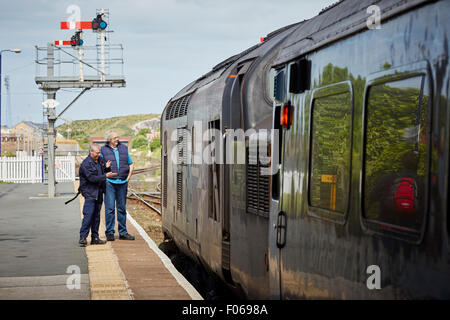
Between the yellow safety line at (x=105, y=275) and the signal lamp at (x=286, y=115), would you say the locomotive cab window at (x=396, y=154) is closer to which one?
the signal lamp at (x=286, y=115)

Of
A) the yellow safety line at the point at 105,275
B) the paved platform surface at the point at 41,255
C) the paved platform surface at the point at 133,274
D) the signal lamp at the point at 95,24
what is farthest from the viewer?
the signal lamp at the point at 95,24

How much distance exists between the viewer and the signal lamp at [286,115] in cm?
570

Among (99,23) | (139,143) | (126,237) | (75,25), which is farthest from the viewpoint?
(139,143)

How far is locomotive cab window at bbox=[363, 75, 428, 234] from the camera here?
3.48m

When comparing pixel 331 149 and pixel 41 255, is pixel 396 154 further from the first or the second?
pixel 41 255

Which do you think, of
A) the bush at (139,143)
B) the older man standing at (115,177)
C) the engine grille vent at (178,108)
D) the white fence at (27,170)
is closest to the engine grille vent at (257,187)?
the engine grille vent at (178,108)

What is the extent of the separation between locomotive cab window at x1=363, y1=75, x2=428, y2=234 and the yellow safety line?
13.8 ft

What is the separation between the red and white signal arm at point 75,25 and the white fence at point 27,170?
1667 centimetres

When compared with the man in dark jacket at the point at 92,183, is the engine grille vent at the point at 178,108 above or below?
above

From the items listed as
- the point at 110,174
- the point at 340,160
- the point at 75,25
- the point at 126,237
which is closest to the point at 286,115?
the point at 340,160

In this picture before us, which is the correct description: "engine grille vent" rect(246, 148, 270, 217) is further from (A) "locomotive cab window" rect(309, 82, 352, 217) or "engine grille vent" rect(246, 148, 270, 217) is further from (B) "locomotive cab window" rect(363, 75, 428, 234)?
(B) "locomotive cab window" rect(363, 75, 428, 234)

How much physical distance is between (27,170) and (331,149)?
36958mm

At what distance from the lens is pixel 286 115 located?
579 cm
